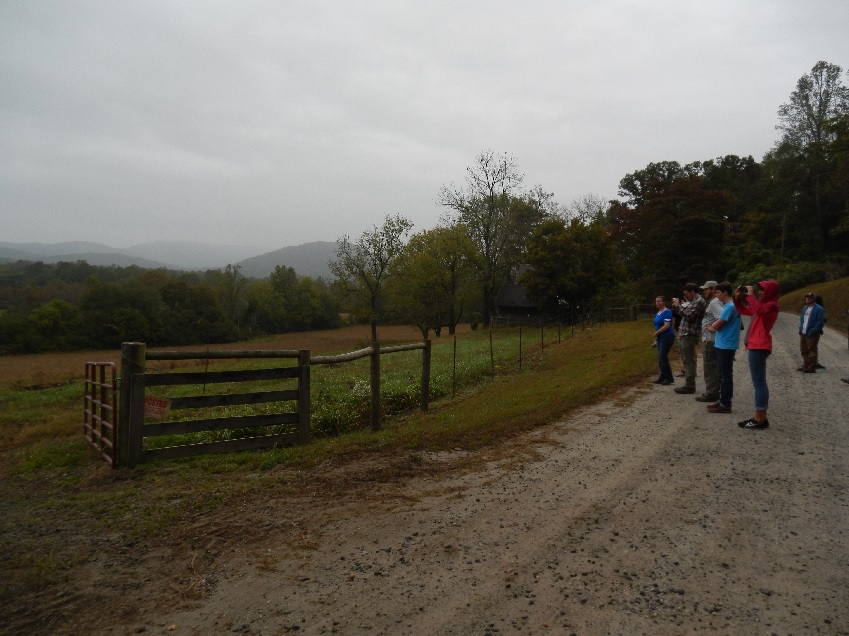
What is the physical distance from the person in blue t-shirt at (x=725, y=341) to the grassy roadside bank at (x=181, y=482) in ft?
7.47

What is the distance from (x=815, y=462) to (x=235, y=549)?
6.05 metres

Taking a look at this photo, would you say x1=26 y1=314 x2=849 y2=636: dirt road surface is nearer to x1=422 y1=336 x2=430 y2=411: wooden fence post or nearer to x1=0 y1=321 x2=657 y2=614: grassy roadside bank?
x1=0 y1=321 x2=657 y2=614: grassy roadside bank

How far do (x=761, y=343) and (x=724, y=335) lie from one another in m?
0.87

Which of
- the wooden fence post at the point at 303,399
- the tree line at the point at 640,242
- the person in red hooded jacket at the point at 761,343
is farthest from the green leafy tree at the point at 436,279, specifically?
the person in red hooded jacket at the point at 761,343

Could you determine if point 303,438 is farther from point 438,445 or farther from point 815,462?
point 815,462

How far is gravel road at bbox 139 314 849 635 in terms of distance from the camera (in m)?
3.29

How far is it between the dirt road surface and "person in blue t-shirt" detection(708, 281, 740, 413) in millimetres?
1942

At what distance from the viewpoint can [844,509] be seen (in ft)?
15.6

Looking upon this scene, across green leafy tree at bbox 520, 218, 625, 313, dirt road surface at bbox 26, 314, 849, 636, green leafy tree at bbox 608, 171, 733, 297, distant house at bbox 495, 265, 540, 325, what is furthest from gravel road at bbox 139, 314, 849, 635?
distant house at bbox 495, 265, 540, 325

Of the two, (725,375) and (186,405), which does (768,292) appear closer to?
(725,375)

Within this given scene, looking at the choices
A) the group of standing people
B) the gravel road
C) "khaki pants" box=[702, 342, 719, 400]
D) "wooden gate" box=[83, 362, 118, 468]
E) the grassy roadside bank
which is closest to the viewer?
the gravel road

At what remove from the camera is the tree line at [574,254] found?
36.0 m

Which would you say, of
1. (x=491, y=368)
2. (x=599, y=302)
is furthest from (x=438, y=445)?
(x=599, y=302)

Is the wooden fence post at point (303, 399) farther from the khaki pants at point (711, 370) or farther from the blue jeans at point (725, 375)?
the khaki pants at point (711, 370)
